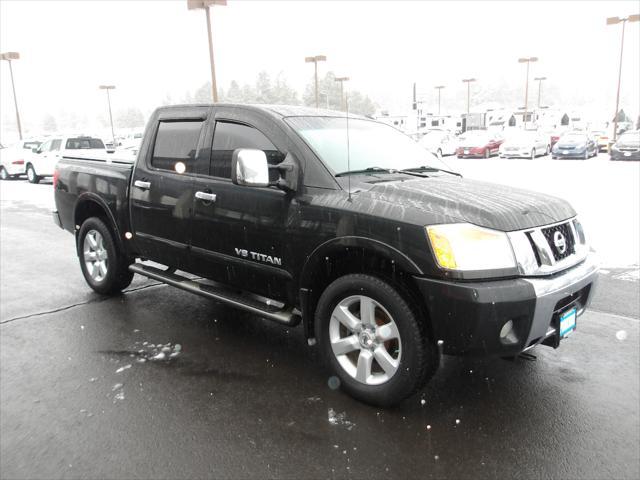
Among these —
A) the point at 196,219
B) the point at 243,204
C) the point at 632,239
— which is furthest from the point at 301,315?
the point at 632,239

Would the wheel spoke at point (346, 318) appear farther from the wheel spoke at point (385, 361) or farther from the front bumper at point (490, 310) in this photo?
the front bumper at point (490, 310)

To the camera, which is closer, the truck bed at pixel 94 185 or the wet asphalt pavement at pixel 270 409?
the wet asphalt pavement at pixel 270 409

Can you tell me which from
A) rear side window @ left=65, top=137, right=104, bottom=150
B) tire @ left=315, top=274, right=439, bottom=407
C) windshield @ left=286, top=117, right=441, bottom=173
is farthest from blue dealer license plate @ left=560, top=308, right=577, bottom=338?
rear side window @ left=65, top=137, right=104, bottom=150

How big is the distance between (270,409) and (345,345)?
0.60 m

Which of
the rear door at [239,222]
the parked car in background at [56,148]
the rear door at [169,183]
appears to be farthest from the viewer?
the parked car in background at [56,148]

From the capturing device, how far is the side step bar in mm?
3766

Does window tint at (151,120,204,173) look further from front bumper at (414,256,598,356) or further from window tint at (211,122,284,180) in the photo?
front bumper at (414,256,598,356)

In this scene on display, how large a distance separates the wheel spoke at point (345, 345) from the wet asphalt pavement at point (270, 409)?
12.0 inches

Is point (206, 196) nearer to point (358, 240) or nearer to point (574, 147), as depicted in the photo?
point (358, 240)

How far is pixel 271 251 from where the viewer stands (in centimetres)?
374

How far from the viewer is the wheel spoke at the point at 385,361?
10.4 feet

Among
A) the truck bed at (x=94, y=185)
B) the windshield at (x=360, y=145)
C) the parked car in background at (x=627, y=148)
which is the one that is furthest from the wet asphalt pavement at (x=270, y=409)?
the parked car in background at (x=627, y=148)

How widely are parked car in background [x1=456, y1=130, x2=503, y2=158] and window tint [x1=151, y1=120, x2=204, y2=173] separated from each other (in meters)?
28.8

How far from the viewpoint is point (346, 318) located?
3350 millimetres
